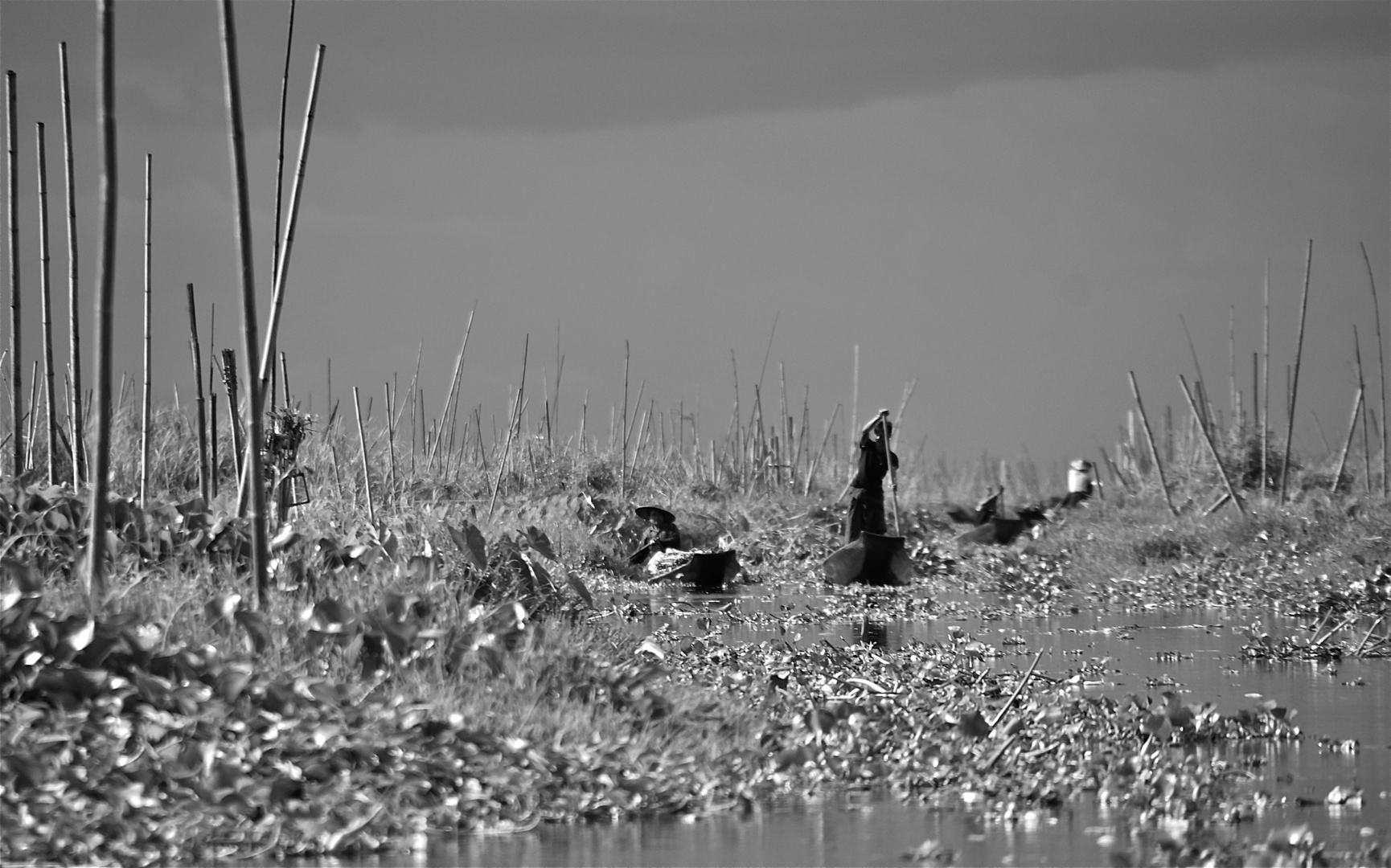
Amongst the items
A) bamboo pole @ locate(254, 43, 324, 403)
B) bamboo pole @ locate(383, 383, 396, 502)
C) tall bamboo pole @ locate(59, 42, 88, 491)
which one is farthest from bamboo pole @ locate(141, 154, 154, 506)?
bamboo pole @ locate(383, 383, 396, 502)

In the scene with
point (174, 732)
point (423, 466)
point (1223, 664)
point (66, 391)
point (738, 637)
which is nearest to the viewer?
point (174, 732)

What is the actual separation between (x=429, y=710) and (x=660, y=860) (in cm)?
105

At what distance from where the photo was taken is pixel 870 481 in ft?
50.9

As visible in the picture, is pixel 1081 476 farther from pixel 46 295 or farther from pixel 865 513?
pixel 46 295

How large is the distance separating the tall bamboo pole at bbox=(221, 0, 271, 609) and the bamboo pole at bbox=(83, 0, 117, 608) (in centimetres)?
55

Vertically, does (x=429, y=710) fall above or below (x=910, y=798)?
above

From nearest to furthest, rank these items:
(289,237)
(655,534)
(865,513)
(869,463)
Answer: (289,237) → (869,463) → (865,513) → (655,534)

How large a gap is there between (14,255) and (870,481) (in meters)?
9.27

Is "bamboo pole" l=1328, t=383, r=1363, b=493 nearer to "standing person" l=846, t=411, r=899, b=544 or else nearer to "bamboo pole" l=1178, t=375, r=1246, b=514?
"bamboo pole" l=1178, t=375, r=1246, b=514

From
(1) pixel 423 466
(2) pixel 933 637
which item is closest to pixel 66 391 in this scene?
(1) pixel 423 466

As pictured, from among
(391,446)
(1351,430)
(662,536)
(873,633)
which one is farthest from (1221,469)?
(391,446)

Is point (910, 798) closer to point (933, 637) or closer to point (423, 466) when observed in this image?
point (933, 637)

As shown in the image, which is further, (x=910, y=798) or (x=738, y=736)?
(x=738, y=736)

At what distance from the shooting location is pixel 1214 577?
45.3ft
